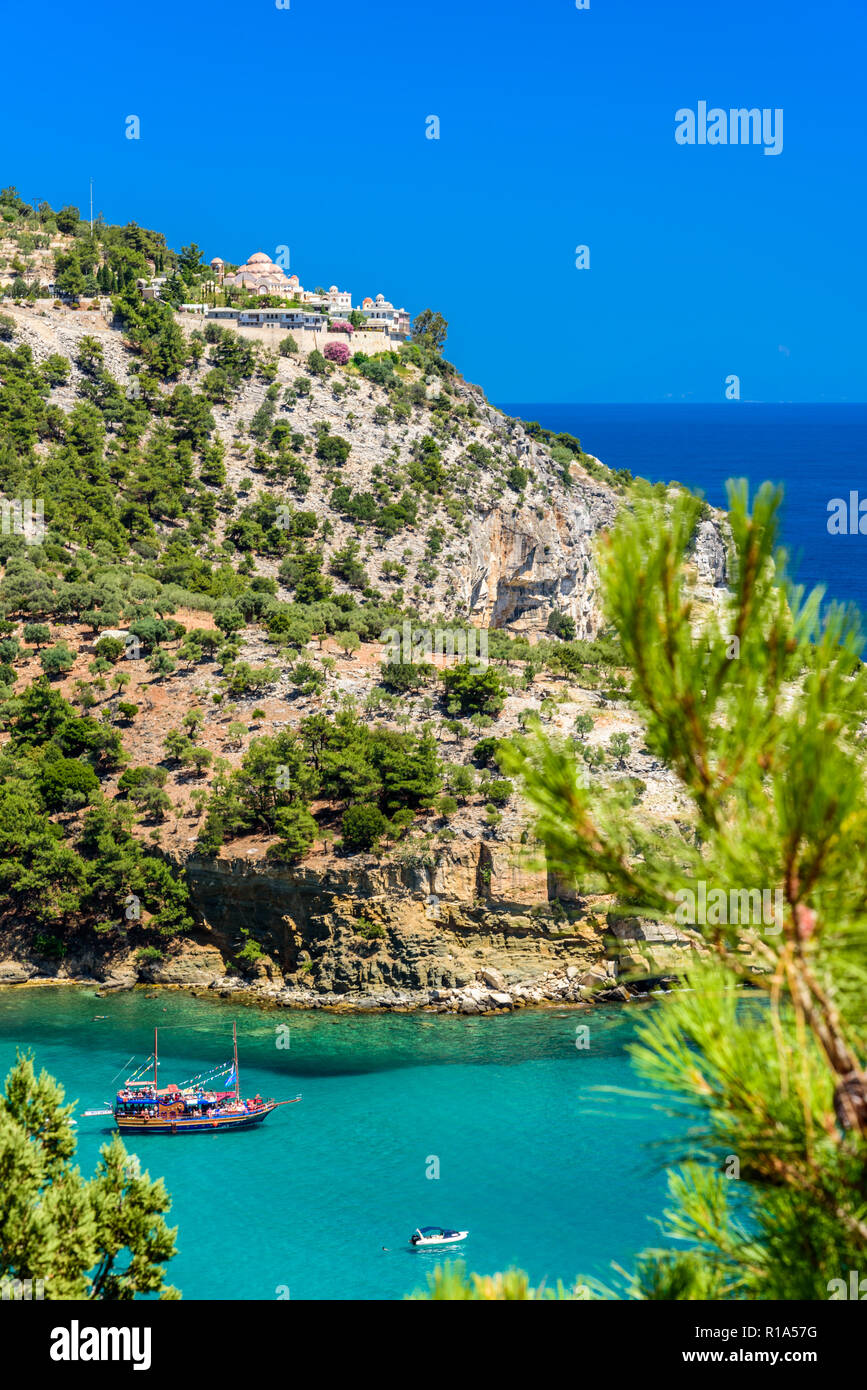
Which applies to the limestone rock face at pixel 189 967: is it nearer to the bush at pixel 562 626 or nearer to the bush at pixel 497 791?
the bush at pixel 497 791

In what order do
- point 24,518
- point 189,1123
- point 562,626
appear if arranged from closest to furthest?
point 189,1123 < point 24,518 < point 562,626

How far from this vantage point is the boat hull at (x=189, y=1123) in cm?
2447

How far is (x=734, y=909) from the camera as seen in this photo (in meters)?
3.82

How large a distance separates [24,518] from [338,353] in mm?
24692

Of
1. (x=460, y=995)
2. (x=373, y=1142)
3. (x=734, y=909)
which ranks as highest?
(x=734, y=909)

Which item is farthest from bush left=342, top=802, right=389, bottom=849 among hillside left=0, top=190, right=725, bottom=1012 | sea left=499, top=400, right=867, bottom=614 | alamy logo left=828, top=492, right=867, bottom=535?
alamy logo left=828, top=492, right=867, bottom=535

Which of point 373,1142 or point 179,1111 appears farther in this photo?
point 179,1111

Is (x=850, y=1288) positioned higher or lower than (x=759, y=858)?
lower

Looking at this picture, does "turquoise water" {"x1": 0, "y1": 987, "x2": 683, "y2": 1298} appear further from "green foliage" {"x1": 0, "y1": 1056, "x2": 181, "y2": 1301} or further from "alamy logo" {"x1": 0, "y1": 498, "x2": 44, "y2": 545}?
"alamy logo" {"x1": 0, "y1": 498, "x2": 44, "y2": 545}

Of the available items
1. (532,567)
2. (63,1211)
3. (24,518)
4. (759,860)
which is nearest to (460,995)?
(63,1211)

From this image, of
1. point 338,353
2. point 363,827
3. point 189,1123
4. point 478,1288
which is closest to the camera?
point 478,1288

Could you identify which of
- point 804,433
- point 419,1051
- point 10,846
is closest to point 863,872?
point 419,1051
